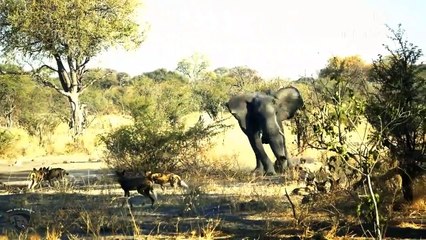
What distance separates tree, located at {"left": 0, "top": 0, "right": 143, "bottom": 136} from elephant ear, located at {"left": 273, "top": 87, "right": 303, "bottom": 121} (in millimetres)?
12849

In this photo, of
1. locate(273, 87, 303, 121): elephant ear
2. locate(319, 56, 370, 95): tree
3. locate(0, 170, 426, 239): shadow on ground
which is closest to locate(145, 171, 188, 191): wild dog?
locate(0, 170, 426, 239): shadow on ground

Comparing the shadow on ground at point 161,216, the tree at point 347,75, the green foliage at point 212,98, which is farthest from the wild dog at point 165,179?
the green foliage at point 212,98

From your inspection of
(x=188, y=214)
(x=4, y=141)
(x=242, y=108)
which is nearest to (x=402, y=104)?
(x=188, y=214)

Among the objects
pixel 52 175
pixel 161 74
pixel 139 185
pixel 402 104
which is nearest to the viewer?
pixel 402 104

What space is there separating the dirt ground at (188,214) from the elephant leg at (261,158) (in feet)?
6.20

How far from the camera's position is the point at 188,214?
360 inches

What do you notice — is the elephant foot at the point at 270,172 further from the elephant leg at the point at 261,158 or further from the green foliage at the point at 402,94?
the green foliage at the point at 402,94

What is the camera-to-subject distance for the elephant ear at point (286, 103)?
16250 millimetres

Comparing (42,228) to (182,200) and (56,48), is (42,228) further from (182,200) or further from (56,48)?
(56,48)

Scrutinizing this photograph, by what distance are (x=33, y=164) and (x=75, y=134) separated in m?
7.39

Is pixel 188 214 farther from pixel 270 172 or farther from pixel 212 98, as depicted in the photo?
pixel 212 98

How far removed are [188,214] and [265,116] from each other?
685 centimetres

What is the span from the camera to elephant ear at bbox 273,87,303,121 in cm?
1625

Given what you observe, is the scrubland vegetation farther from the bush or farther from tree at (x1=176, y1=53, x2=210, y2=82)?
tree at (x1=176, y1=53, x2=210, y2=82)
